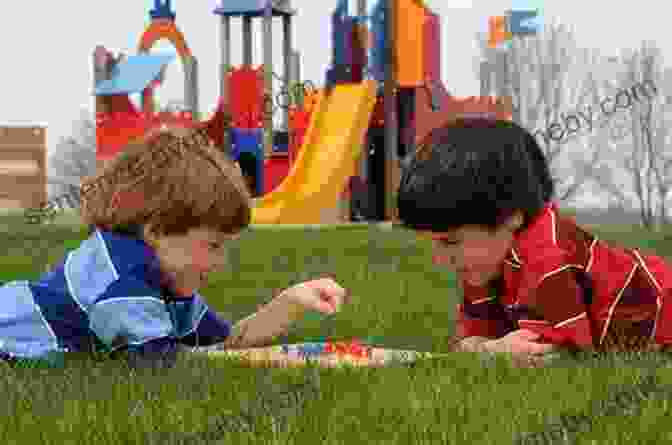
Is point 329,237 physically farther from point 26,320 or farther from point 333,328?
point 26,320

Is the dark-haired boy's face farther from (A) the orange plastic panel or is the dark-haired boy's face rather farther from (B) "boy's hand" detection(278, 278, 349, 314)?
(A) the orange plastic panel

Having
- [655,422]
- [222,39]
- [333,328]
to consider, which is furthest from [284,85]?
[655,422]

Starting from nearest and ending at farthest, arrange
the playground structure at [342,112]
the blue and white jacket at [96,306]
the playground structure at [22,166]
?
the blue and white jacket at [96,306] < the playground structure at [342,112] < the playground structure at [22,166]

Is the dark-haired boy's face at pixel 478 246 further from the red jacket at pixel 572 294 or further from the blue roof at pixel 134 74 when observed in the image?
the blue roof at pixel 134 74

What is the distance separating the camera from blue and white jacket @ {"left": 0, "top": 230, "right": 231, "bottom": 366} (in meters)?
3.26

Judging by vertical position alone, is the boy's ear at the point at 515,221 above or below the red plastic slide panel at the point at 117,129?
above

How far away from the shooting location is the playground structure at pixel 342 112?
1540 centimetres

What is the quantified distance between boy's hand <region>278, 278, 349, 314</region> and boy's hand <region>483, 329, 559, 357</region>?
54 centimetres

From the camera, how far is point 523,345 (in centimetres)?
332

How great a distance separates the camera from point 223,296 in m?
6.30

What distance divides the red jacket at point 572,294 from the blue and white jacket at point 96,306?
1110mm

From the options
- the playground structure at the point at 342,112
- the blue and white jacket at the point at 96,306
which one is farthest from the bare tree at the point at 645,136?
the blue and white jacket at the point at 96,306

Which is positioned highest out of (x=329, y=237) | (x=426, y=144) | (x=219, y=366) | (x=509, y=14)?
(x=509, y=14)

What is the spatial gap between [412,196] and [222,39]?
13.7 meters
